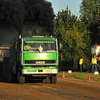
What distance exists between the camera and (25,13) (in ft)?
219

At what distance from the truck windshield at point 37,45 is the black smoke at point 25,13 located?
147 ft

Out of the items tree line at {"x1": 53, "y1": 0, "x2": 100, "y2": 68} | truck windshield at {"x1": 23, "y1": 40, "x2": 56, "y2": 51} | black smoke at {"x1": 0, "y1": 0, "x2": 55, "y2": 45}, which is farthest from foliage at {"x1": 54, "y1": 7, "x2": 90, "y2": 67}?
truck windshield at {"x1": 23, "y1": 40, "x2": 56, "y2": 51}

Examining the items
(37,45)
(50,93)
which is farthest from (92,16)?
(50,93)

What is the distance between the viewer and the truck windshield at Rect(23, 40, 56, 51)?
55.8 feet

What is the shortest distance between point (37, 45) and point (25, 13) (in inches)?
1982

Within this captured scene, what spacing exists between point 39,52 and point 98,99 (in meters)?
6.56

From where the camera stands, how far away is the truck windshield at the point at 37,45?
1702cm

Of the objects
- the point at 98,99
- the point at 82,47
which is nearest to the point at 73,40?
the point at 82,47

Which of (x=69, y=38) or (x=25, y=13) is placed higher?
(x=25, y=13)

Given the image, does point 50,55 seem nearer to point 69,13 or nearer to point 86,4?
point 69,13

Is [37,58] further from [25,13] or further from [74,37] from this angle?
[25,13]

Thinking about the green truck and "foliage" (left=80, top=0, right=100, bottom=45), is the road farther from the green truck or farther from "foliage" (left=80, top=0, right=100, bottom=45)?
"foliage" (left=80, top=0, right=100, bottom=45)

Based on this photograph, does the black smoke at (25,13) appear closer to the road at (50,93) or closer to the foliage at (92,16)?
the foliage at (92,16)

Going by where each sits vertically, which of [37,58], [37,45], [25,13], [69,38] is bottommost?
[37,58]
